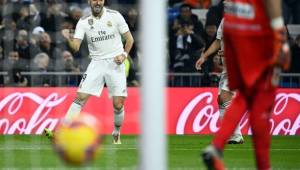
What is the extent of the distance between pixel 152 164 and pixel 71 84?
9403 mm

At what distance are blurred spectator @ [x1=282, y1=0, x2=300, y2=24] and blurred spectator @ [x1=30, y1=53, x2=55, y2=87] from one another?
399 centimetres

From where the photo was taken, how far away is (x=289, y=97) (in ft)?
51.7

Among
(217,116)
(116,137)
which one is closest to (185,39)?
(217,116)

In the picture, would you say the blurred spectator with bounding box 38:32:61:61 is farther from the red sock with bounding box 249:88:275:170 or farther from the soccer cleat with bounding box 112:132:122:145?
the red sock with bounding box 249:88:275:170

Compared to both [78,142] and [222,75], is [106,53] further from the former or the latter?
[78,142]

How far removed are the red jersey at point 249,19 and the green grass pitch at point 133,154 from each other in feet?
9.22

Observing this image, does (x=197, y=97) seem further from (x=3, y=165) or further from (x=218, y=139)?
(x=218, y=139)

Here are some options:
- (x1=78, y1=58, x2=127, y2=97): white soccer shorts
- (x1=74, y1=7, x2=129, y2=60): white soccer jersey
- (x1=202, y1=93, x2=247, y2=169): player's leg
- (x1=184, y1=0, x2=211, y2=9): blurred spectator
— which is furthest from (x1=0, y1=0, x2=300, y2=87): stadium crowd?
(x1=202, y1=93, x2=247, y2=169): player's leg

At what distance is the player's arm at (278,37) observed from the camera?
23.2 feet

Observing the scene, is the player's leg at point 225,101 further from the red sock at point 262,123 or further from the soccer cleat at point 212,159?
the soccer cleat at point 212,159

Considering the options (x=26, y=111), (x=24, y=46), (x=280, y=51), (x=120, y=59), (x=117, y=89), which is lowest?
(x=26, y=111)

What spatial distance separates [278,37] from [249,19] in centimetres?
41

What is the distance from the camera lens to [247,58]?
24.3ft

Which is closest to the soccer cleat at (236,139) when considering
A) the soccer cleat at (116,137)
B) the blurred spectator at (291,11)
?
the soccer cleat at (116,137)
